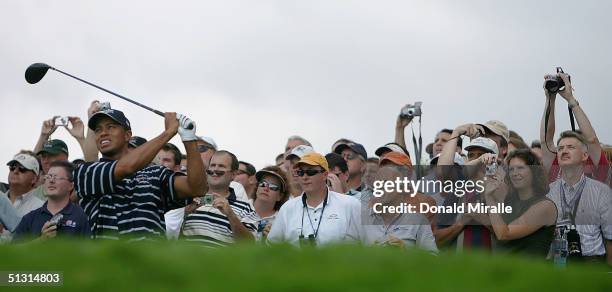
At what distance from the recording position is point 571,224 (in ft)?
34.1

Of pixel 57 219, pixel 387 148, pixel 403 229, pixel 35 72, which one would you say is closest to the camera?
pixel 57 219

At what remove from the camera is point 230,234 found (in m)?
11.0

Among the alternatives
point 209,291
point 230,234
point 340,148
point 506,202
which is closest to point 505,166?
point 506,202

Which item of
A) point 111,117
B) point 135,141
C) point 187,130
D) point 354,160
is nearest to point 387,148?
point 354,160

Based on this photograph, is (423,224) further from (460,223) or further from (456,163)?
(456,163)

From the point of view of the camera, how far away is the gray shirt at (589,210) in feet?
34.1

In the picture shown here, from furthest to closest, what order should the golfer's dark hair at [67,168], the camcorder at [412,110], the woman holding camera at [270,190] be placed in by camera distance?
the camcorder at [412,110]
the woman holding camera at [270,190]
the golfer's dark hair at [67,168]

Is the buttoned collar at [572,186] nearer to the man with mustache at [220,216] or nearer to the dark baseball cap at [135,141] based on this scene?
the man with mustache at [220,216]

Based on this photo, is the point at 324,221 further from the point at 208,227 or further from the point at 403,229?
the point at 208,227

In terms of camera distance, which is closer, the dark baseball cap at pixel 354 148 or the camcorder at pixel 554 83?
the camcorder at pixel 554 83

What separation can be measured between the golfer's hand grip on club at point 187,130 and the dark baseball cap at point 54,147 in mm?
5276

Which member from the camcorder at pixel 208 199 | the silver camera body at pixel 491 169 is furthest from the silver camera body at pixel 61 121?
the silver camera body at pixel 491 169

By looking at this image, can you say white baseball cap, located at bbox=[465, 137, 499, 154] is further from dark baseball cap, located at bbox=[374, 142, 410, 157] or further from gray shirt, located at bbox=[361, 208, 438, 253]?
dark baseball cap, located at bbox=[374, 142, 410, 157]

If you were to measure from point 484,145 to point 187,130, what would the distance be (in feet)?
11.2
